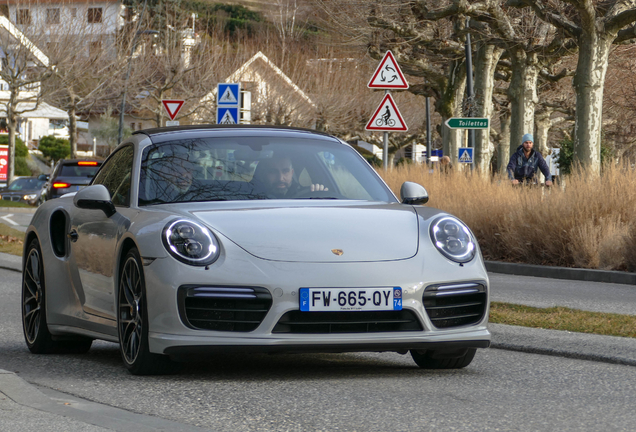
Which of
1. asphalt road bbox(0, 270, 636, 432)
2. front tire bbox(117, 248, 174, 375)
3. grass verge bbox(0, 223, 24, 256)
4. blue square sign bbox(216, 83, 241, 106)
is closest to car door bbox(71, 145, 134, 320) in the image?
front tire bbox(117, 248, 174, 375)

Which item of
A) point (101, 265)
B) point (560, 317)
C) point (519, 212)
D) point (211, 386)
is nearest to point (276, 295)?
point (211, 386)

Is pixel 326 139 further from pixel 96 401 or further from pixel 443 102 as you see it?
pixel 443 102

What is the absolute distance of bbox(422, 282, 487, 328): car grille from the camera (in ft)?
18.9

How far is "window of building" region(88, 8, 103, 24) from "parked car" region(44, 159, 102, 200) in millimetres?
30634

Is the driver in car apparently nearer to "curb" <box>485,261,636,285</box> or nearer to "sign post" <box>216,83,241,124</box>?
"curb" <box>485,261,636,285</box>

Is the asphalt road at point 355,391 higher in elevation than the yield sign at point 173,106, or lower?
lower

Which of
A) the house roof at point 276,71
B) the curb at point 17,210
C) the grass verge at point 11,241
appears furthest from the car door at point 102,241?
the house roof at point 276,71

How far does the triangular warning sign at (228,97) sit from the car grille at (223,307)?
48.3 ft

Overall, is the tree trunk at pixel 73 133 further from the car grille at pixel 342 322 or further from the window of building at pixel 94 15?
the car grille at pixel 342 322

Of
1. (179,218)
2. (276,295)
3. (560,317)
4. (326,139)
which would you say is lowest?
(560,317)

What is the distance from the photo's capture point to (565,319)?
28.9 ft

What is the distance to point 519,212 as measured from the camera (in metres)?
16.5

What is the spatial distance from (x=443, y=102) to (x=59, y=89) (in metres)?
23.0

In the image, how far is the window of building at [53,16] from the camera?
52469 millimetres
